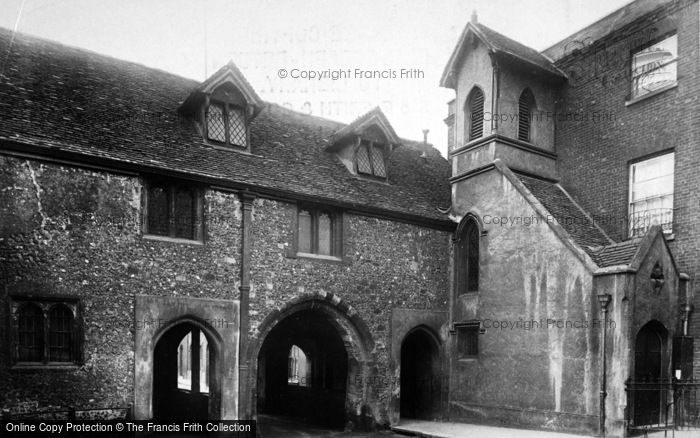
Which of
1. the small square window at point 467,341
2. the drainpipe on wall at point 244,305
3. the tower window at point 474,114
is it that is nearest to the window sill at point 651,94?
the tower window at point 474,114

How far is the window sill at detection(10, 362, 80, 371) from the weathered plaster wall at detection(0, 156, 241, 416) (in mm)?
57

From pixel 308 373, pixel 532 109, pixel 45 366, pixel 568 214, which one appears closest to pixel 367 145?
pixel 532 109

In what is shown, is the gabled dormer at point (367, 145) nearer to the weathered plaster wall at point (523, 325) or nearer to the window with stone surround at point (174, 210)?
the weathered plaster wall at point (523, 325)

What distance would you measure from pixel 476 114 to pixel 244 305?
929cm

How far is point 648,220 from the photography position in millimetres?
15234

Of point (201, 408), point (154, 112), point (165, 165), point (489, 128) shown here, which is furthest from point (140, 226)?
point (489, 128)

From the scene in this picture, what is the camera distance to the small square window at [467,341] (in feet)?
56.4

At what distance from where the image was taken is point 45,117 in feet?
42.4

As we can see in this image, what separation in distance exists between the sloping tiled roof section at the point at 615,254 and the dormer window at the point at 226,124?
9.53 meters

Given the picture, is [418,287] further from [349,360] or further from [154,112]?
[154,112]

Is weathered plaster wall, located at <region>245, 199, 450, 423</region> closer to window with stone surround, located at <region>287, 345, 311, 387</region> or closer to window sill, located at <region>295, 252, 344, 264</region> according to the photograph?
window sill, located at <region>295, 252, 344, 264</region>

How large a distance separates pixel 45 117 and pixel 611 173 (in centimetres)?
1435

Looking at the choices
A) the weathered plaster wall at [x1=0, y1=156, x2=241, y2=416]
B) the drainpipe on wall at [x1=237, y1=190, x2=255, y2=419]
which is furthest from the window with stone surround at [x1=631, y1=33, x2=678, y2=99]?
the weathered plaster wall at [x1=0, y1=156, x2=241, y2=416]

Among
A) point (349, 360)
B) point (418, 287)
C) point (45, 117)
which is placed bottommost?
point (349, 360)
